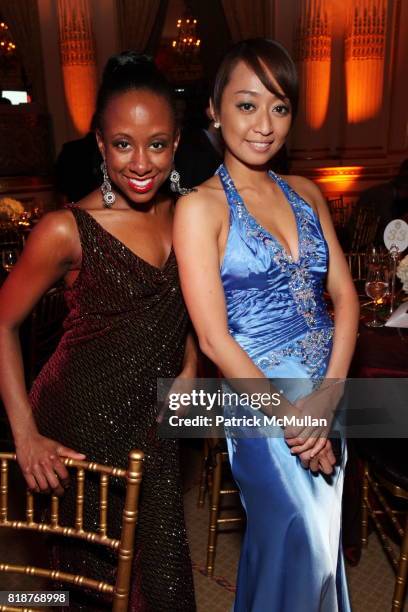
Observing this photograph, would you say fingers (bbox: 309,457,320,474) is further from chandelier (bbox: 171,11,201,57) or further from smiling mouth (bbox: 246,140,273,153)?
chandelier (bbox: 171,11,201,57)

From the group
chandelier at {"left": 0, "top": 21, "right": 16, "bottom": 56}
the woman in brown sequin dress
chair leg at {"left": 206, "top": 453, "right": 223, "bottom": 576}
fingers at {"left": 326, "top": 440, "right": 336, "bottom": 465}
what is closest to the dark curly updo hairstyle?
the woman in brown sequin dress

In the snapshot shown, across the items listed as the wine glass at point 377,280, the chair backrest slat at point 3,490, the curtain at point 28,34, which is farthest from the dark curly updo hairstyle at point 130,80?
the curtain at point 28,34

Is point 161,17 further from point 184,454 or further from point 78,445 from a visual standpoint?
point 78,445

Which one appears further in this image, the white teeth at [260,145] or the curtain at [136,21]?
the curtain at [136,21]

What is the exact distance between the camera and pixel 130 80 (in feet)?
4.54

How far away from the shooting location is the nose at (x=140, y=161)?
137cm

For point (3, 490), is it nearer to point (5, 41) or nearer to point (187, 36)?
point (187, 36)

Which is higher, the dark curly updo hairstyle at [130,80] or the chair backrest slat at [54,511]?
the dark curly updo hairstyle at [130,80]

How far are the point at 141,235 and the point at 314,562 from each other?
95cm

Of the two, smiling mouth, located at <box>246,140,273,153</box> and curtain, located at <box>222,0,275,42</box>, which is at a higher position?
curtain, located at <box>222,0,275,42</box>

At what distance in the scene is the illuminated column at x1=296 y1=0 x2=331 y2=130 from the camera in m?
7.54

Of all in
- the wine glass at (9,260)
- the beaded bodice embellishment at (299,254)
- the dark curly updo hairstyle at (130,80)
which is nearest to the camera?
the dark curly updo hairstyle at (130,80)

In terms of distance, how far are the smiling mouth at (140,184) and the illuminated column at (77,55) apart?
22.3ft

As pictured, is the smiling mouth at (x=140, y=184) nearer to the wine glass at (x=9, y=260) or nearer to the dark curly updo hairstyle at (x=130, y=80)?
the dark curly updo hairstyle at (x=130, y=80)
